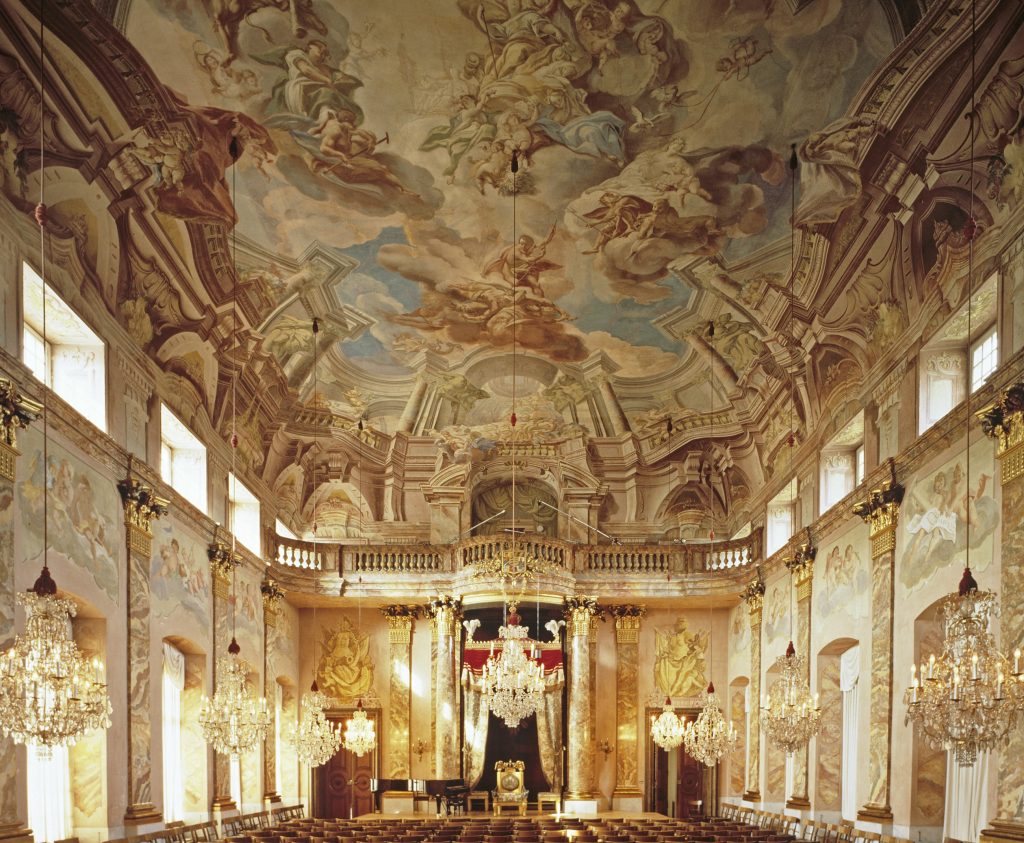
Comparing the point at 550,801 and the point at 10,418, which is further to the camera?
the point at 550,801

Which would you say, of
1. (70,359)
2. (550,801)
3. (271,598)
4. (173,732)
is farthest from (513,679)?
(70,359)

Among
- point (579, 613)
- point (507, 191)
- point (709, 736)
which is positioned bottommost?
point (709, 736)

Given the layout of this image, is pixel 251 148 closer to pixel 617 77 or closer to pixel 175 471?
pixel 617 77

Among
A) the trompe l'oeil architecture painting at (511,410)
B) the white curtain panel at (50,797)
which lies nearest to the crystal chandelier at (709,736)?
the trompe l'oeil architecture painting at (511,410)

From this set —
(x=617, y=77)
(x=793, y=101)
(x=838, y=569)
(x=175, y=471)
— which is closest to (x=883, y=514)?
(x=838, y=569)

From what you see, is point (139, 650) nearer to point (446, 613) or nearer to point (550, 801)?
point (446, 613)

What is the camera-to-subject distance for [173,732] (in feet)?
64.6

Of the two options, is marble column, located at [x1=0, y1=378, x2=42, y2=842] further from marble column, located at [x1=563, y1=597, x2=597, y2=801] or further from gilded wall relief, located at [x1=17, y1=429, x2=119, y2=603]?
marble column, located at [x1=563, y1=597, x2=597, y2=801]

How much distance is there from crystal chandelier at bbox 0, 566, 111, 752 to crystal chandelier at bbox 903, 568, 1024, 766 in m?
7.92

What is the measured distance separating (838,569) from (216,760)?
38.2ft

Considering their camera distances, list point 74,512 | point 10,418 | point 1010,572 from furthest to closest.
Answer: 1. point 74,512
2. point 10,418
3. point 1010,572

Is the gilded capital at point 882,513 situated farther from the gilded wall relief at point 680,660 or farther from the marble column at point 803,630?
the gilded wall relief at point 680,660

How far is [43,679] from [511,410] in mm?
17125

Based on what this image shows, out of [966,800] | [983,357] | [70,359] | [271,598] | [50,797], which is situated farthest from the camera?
[271,598]
